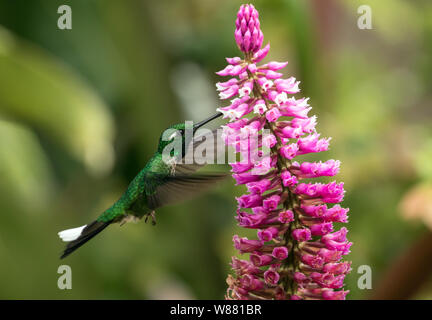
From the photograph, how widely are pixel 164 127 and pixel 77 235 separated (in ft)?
6.07

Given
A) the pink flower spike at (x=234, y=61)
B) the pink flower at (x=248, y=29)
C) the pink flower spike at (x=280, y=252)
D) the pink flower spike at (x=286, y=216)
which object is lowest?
the pink flower spike at (x=280, y=252)

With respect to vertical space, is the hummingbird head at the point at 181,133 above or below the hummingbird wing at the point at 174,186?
above

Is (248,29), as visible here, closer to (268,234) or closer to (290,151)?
(290,151)

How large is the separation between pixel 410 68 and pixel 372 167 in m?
2.38

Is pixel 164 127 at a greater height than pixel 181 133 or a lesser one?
greater

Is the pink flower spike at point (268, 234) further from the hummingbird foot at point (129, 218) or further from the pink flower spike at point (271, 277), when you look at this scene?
the hummingbird foot at point (129, 218)

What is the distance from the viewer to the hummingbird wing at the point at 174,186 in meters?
1.82

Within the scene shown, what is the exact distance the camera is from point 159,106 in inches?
158

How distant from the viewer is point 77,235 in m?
2.14

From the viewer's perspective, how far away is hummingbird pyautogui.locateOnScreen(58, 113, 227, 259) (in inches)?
75.1

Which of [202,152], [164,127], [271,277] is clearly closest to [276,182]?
[271,277]

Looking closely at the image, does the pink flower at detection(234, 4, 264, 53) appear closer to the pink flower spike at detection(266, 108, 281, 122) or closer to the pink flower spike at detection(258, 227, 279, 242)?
the pink flower spike at detection(266, 108, 281, 122)

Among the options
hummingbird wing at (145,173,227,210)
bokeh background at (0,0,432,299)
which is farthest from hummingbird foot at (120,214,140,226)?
bokeh background at (0,0,432,299)

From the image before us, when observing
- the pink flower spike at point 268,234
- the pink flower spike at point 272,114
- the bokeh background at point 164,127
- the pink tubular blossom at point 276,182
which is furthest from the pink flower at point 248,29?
the bokeh background at point 164,127
